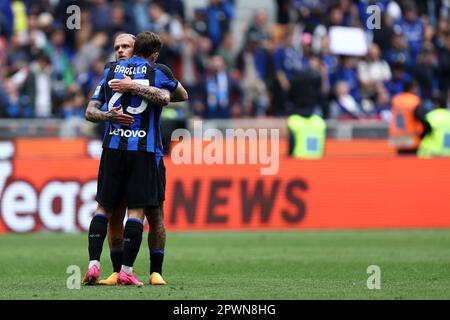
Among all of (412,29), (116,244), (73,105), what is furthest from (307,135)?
(116,244)

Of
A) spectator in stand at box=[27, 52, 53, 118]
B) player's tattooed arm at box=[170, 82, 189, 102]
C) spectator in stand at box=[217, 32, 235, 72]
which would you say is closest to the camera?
player's tattooed arm at box=[170, 82, 189, 102]

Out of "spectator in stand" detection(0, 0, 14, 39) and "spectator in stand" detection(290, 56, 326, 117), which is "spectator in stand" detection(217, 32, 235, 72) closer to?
"spectator in stand" detection(290, 56, 326, 117)

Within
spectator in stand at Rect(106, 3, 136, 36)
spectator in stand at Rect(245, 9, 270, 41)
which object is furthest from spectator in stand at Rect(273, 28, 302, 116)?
spectator in stand at Rect(106, 3, 136, 36)

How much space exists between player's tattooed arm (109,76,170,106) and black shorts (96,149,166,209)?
1.66 feet

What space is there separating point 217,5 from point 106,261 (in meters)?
12.4

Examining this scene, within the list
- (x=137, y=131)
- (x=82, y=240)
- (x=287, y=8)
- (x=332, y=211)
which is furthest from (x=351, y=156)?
(x=137, y=131)

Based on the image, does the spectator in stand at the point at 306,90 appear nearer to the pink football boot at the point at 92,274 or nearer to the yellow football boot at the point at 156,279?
the yellow football boot at the point at 156,279

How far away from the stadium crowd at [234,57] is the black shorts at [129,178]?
450 inches

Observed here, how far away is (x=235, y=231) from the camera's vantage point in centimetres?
1997

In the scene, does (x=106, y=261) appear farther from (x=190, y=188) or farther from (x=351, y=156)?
(x=351, y=156)

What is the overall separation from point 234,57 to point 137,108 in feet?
49.5

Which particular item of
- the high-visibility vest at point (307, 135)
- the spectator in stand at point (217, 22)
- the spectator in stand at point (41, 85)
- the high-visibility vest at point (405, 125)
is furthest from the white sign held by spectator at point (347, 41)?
the spectator in stand at point (41, 85)

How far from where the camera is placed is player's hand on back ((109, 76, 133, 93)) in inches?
423

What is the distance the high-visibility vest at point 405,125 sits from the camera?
22109 millimetres
